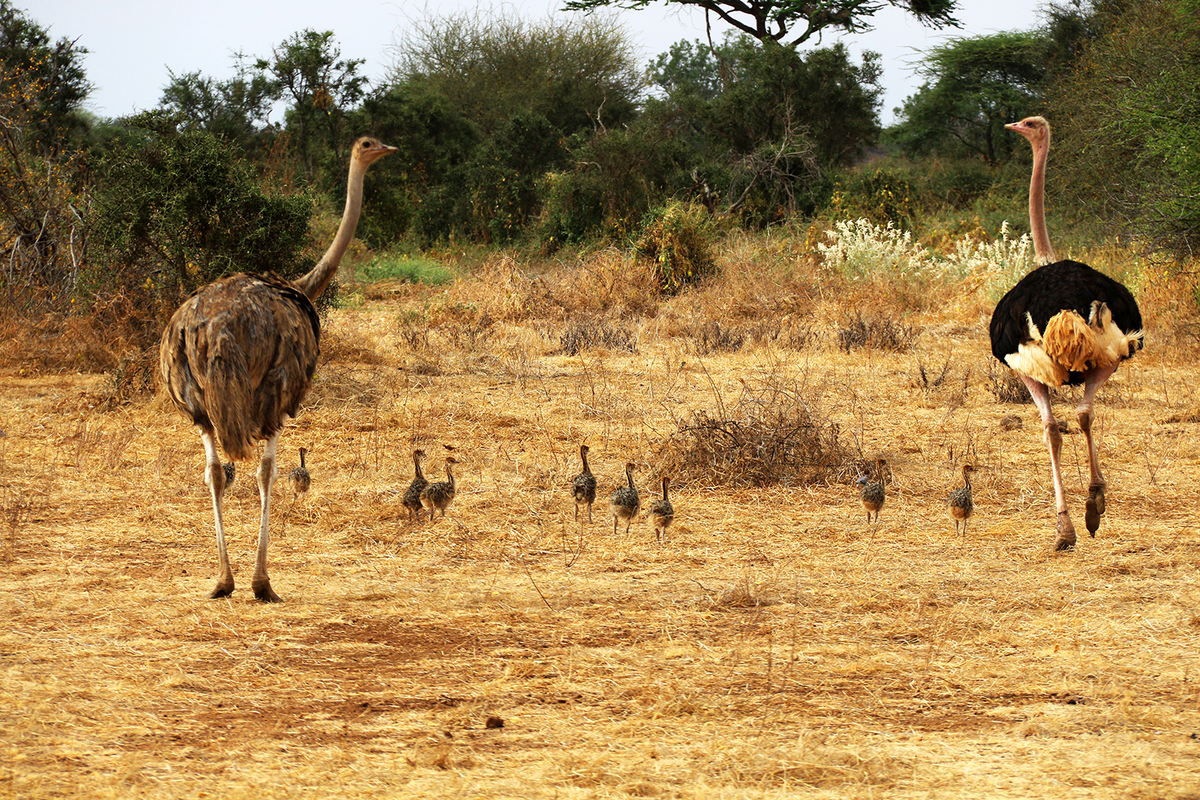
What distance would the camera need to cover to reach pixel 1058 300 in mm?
5723

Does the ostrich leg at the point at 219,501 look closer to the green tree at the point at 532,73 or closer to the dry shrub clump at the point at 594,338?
the dry shrub clump at the point at 594,338

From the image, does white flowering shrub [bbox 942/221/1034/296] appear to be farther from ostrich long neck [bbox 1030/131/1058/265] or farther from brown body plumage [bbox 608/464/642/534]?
brown body plumage [bbox 608/464/642/534]

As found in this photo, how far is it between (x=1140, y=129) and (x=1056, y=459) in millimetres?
8976

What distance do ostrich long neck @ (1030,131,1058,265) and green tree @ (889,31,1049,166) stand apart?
23.1 m

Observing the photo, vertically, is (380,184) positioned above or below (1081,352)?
above

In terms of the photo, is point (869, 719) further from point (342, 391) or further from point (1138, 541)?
point (342, 391)

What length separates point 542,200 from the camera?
22.8m

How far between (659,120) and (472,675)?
21901 mm

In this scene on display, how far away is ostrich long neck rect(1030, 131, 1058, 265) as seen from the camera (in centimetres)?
672

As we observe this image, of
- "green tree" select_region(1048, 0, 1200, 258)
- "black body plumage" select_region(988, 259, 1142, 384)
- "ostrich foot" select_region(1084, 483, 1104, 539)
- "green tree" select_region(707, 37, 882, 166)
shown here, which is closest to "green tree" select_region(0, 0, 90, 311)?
"black body plumage" select_region(988, 259, 1142, 384)

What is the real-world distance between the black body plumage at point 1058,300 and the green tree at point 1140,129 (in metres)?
7.00

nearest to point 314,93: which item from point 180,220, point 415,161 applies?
point 415,161

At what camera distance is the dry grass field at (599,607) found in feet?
11.2

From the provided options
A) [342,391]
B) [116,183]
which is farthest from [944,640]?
[116,183]
